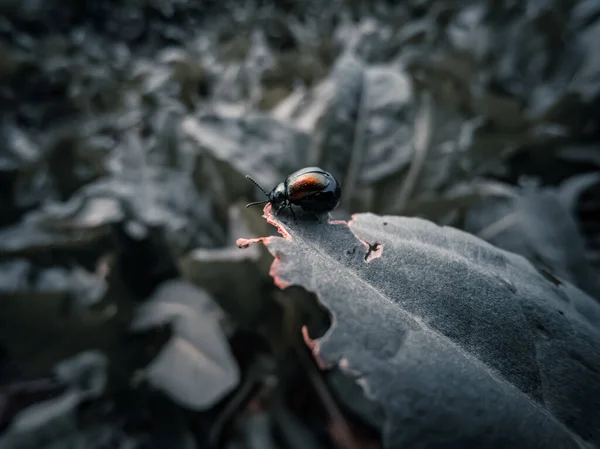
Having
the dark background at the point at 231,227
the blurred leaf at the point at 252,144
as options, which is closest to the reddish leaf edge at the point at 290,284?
the dark background at the point at 231,227

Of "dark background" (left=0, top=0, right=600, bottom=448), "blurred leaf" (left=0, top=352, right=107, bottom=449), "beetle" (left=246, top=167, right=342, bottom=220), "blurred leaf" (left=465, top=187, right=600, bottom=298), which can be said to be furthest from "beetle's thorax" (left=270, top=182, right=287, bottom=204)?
"blurred leaf" (left=0, top=352, right=107, bottom=449)

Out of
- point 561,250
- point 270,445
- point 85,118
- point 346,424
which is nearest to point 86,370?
point 270,445

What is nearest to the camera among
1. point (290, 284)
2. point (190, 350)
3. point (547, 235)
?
point (290, 284)

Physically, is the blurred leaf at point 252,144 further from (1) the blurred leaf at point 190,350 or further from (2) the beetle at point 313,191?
(2) the beetle at point 313,191

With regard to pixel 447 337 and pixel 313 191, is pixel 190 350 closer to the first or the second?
pixel 313 191

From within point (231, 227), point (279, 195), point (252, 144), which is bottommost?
point (231, 227)

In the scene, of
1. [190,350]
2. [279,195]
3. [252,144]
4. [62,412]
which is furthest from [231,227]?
[62,412]

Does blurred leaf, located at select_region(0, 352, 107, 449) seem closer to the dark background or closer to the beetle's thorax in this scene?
the dark background
